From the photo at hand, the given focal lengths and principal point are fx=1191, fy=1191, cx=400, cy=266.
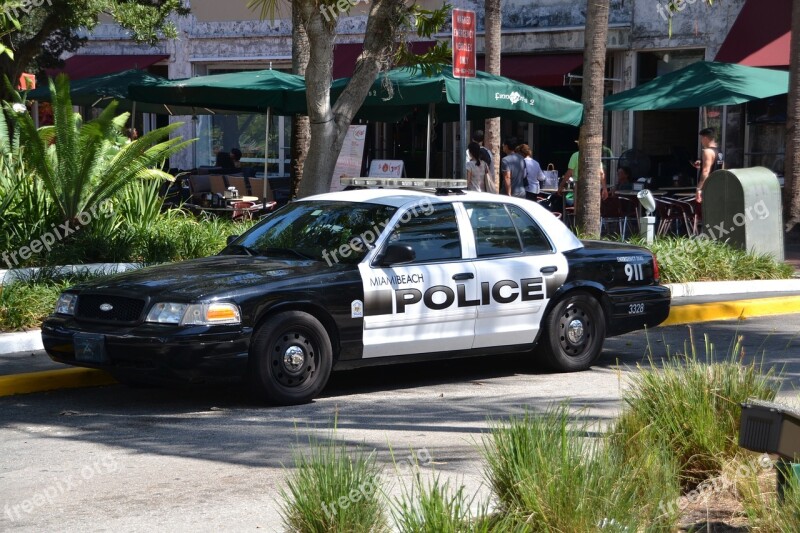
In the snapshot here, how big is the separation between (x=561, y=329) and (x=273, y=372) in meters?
2.65

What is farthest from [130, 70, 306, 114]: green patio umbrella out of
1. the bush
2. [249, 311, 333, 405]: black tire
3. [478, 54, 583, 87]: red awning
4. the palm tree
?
[249, 311, 333, 405]: black tire

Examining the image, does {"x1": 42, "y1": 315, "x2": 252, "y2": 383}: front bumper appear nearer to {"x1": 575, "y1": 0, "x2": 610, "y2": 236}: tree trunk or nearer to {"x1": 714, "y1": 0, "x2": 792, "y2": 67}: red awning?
{"x1": 575, "y1": 0, "x2": 610, "y2": 236}: tree trunk

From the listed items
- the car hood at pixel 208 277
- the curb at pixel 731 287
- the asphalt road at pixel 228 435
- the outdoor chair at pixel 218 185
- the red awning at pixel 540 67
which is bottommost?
the asphalt road at pixel 228 435

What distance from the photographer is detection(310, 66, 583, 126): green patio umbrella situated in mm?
15227

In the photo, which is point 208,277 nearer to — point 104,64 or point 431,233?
point 431,233

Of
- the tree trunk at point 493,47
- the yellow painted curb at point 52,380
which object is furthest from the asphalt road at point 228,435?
the tree trunk at point 493,47

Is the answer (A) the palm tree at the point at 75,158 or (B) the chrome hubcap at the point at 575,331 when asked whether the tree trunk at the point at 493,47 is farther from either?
(B) the chrome hubcap at the point at 575,331

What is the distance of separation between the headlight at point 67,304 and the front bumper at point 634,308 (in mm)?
4288

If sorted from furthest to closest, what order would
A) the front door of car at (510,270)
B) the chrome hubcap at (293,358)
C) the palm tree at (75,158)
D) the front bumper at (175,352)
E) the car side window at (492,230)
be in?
1. the palm tree at (75,158)
2. the car side window at (492,230)
3. the front door of car at (510,270)
4. the chrome hubcap at (293,358)
5. the front bumper at (175,352)

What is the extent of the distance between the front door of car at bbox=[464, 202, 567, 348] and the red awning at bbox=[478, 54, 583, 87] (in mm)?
15686

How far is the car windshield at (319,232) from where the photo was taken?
887 cm

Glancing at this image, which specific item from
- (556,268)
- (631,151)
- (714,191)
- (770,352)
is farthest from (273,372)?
(631,151)

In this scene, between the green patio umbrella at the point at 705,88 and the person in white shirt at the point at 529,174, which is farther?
the person in white shirt at the point at 529,174

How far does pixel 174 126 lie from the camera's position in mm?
13156
